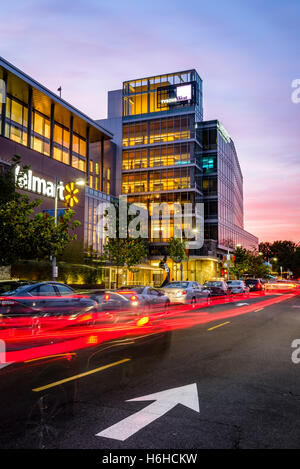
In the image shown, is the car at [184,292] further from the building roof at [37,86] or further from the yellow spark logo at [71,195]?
the building roof at [37,86]

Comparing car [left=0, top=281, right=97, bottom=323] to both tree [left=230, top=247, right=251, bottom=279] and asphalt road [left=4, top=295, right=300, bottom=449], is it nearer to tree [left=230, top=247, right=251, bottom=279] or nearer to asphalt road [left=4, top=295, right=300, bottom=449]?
asphalt road [left=4, top=295, right=300, bottom=449]

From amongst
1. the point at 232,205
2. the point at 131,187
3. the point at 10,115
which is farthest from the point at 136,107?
the point at 10,115

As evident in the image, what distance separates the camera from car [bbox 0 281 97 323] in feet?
36.9

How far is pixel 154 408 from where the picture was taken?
5363mm

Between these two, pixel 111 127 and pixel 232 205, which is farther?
pixel 232 205

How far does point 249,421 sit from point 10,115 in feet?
135

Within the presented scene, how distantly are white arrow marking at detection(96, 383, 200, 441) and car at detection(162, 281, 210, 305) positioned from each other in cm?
1586

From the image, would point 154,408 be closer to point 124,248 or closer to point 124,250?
point 124,250

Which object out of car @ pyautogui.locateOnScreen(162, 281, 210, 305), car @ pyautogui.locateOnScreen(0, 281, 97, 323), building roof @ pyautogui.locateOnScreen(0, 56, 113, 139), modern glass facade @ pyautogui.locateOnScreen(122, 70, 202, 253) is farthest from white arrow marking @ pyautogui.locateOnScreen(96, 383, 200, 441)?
modern glass facade @ pyautogui.locateOnScreen(122, 70, 202, 253)

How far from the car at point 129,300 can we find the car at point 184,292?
15.6 ft

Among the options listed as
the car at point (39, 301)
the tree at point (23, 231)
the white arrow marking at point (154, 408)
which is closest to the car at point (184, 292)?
the tree at point (23, 231)

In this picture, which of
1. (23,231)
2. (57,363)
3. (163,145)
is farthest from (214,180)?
(57,363)

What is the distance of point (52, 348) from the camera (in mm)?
10094

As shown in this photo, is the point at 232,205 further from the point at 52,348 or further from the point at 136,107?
the point at 52,348
